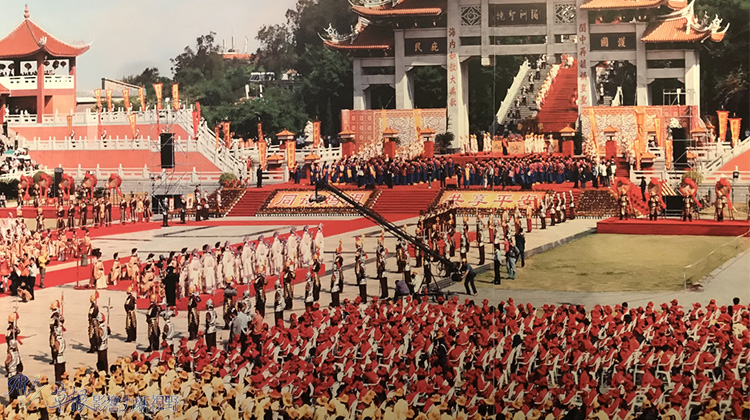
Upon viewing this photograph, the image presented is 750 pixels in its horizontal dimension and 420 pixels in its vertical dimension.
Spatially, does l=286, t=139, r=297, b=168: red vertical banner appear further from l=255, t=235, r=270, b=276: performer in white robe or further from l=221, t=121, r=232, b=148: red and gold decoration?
l=255, t=235, r=270, b=276: performer in white robe

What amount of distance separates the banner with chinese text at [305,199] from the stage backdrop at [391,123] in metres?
1.11

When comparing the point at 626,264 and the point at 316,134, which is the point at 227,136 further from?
the point at 626,264

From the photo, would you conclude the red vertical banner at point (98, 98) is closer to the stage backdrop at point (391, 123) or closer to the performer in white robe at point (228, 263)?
the performer in white robe at point (228, 263)

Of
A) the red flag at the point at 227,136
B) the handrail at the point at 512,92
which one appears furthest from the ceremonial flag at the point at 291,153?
the handrail at the point at 512,92

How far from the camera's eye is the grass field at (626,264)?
37.8 ft

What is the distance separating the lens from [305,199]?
43.6 ft

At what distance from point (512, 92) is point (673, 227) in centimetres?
1306

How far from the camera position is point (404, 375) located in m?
8.59

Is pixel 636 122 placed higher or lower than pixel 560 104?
lower

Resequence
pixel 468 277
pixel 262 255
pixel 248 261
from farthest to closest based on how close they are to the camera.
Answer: pixel 262 255 → pixel 248 261 → pixel 468 277

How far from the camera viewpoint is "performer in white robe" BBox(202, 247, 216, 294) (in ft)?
39.8

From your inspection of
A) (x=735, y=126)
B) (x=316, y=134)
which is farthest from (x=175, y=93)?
(x=735, y=126)

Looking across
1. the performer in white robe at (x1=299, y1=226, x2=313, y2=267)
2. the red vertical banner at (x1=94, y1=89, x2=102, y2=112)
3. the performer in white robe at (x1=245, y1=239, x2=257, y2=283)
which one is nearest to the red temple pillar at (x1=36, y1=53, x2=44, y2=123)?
the red vertical banner at (x1=94, y1=89, x2=102, y2=112)

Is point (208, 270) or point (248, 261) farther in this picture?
point (248, 261)
